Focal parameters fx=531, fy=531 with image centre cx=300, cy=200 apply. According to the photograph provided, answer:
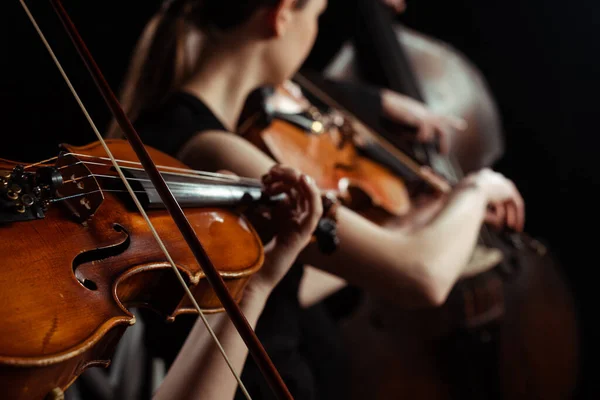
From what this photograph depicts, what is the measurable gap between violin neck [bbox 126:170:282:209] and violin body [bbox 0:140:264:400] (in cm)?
1

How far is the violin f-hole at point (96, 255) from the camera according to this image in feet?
1.22

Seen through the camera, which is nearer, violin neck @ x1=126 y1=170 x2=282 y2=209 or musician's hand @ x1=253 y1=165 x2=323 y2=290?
violin neck @ x1=126 y1=170 x2=282 y2=209

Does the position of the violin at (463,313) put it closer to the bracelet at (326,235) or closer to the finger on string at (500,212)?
the finger on string at (500,212)

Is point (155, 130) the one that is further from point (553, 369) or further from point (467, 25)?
point (467, 25)

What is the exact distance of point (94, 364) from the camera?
356mm

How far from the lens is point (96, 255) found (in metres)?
0.40

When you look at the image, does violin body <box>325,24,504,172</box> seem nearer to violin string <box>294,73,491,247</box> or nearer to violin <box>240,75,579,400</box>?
violin string <box>294,73,491,247</box>

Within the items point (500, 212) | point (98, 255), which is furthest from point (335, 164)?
point (98, 255)

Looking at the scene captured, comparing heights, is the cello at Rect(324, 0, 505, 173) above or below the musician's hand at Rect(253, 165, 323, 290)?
below

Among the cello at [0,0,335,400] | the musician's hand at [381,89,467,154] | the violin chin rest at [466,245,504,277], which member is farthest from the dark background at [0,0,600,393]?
the cello at [0,0,335,400]

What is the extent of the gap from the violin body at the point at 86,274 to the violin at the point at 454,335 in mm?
611

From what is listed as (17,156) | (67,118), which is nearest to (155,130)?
(67,118)

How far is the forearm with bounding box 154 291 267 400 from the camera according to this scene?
512mm

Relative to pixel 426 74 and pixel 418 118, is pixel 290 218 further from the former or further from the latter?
pixel 426 74
